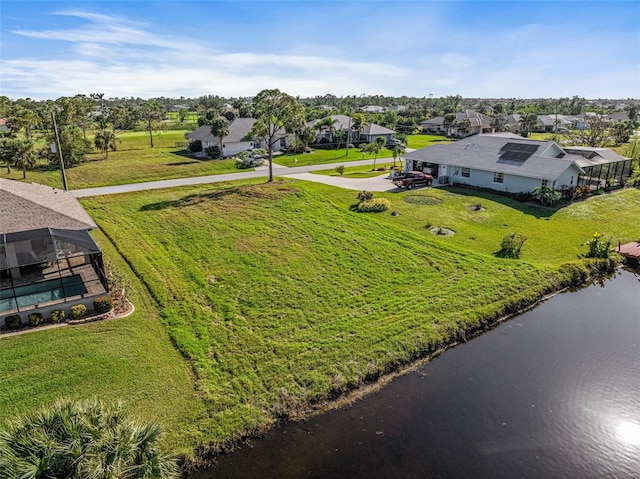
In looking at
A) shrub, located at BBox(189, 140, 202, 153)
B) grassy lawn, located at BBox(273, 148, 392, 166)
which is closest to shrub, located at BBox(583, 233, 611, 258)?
grassy lawn, located at BBox(273, 148, 392, 166)

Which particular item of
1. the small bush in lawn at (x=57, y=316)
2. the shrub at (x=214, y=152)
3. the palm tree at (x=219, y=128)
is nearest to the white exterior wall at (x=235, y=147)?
the shrub at (x=214, y=152)

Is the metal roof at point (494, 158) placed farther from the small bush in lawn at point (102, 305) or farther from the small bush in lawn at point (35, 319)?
the small bush in lawn at point (35, 319)

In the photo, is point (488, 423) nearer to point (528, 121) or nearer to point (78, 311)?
point (78, 311)

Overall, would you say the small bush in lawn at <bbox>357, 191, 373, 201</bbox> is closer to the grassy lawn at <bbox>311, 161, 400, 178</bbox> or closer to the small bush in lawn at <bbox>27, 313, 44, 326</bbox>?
the grassy lawn at <bbox>311, 161, 400, 178</bbox>

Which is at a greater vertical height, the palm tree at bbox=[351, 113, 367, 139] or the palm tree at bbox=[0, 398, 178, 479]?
the palm tree at bbox=[351, 113, 367, 139]

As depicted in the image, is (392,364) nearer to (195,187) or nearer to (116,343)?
(116,343)

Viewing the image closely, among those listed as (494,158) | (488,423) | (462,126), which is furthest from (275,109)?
(462,126)
